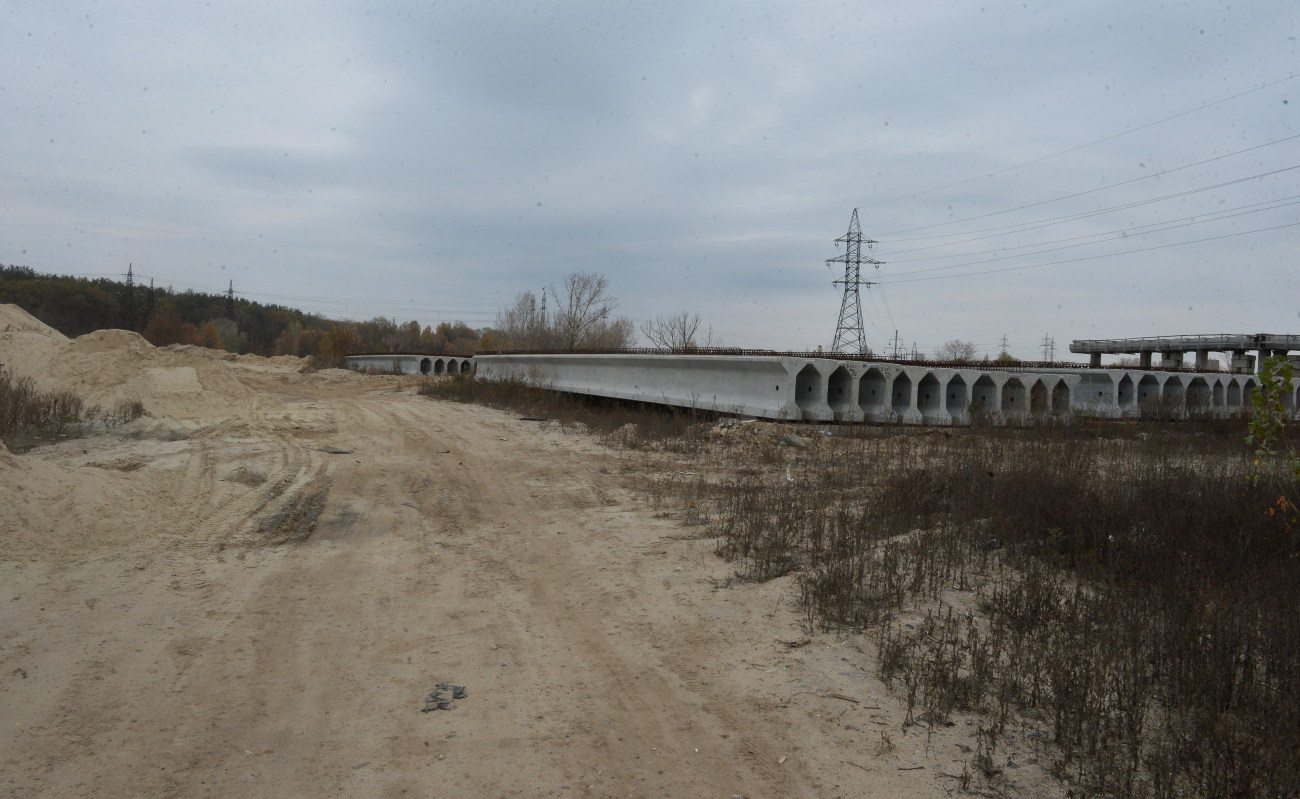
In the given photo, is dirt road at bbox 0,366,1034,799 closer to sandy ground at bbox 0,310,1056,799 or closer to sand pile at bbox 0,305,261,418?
sandy ground at bbox 0,310,1056,799

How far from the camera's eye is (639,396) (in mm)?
19641

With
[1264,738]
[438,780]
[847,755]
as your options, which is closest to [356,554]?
[438,780]

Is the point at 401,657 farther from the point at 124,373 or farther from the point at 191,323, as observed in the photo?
the point at 191,323

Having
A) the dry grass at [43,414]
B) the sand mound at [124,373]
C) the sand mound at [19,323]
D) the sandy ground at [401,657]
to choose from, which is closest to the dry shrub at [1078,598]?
the sandy ground at [401,657]

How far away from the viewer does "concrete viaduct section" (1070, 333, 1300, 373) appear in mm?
34656

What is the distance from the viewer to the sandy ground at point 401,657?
3477 millimetres

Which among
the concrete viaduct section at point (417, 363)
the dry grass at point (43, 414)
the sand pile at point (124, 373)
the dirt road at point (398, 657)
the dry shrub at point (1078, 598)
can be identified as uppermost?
the concrete viaduct section at point (417, 363)

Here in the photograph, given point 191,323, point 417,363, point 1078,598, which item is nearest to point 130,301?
point 191,323

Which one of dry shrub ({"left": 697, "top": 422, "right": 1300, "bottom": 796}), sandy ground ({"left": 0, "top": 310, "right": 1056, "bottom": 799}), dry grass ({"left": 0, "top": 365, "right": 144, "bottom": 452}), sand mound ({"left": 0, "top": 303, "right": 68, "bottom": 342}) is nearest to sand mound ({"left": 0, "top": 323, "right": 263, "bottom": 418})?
dry grass ({"left": 0, "top": 365, "right": 144, "bottom": 452})

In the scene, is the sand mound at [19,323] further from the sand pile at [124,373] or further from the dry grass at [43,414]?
the dry grass at [43,414]

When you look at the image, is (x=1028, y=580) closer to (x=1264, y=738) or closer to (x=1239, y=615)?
(x=1239, y=615)

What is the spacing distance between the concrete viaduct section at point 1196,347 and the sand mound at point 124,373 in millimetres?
35778

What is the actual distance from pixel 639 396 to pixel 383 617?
14426 millimetres

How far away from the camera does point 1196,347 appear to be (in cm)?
3803
